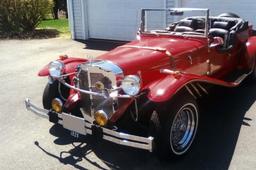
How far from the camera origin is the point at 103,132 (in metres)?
4.07

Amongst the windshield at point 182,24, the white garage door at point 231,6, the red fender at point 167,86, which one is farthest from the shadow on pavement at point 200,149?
the white garage door at point 231,6

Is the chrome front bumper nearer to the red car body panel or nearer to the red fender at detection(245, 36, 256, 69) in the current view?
the red car body panel

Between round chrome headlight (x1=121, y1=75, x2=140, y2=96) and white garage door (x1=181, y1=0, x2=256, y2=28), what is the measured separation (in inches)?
279

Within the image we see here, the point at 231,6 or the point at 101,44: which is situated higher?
the point at 231,6

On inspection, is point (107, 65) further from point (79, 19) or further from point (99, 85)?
point (79, 19)

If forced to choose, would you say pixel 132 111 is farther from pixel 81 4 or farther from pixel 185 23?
pixel 81 4

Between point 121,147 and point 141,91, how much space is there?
3.00 feet

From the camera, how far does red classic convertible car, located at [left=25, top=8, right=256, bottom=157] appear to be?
405 cm

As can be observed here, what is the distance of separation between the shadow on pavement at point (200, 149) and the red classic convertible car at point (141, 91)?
0.68 feet

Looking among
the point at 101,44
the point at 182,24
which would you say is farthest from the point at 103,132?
the point at 101,44

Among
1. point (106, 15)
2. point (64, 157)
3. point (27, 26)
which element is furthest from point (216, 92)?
point (27, 26)

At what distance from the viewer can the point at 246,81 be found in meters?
7.33

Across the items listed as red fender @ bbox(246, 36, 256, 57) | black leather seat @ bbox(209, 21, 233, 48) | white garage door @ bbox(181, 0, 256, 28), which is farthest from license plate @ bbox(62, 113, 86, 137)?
white garage door @ bbox(181, 0, 256, 28)

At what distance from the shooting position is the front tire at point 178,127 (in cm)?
404
